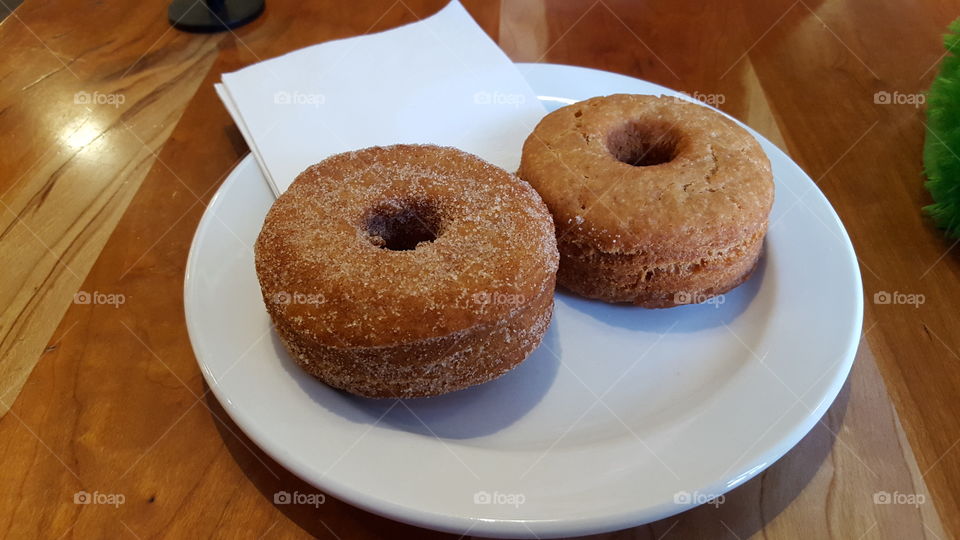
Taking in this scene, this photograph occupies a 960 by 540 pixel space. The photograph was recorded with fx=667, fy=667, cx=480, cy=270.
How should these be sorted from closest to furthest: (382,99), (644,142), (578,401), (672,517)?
(672,517) < (578,401) < (644,142) < (382,99)

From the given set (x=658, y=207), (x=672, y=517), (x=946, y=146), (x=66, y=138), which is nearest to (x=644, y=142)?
(x=658, y=207)

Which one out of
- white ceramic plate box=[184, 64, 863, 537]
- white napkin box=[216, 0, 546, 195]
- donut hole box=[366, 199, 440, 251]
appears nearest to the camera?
white ceramic plate box=[184, 64, 863, 537]

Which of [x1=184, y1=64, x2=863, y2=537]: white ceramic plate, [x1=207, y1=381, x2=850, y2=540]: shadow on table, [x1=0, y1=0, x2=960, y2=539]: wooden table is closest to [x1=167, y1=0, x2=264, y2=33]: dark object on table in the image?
[x1=0, y1=0, x2=960, y2=539]: wooden table

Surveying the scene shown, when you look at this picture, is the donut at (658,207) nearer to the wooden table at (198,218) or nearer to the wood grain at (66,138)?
the wooden table at (198,218)

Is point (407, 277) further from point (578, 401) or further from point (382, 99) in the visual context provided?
point (382, 99)

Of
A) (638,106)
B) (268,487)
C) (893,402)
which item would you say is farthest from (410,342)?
(893,402)

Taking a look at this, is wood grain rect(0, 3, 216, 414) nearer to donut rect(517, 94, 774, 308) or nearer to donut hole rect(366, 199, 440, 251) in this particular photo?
donut hole rect(366, 199, 440, 251)
